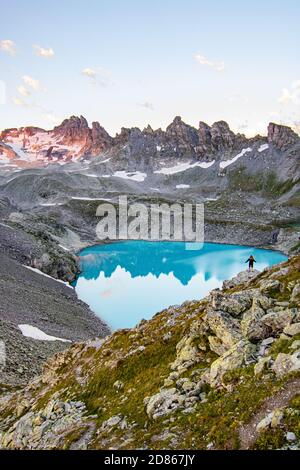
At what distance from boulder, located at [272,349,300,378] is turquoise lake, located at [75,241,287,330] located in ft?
168

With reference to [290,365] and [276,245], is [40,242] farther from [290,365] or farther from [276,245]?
[290,365]

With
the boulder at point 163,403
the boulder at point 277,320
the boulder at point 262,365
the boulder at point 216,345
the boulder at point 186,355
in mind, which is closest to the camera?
the boulder at point 262,365

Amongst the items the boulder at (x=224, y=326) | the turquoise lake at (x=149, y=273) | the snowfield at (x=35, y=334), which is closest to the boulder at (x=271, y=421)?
the boulder at (x=224, y=326)

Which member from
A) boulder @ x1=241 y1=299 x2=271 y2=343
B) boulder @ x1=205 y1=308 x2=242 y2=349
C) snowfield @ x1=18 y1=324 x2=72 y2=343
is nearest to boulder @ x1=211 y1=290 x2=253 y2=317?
boulder @ x1=205 y1=308 x2=242 y2=349

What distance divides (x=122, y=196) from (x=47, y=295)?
125m

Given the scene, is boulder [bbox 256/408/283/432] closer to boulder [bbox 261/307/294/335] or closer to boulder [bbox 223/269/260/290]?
boulder [bbox 261/307/294/335]

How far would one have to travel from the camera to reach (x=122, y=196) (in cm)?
18612

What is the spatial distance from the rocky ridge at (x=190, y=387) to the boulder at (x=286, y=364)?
1.6 inches

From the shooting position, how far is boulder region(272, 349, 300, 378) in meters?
12.6

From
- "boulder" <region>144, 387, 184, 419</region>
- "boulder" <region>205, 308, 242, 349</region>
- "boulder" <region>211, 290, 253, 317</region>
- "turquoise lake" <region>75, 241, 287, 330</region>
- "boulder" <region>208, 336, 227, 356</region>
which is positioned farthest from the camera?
"turquoise lake" <region>75, 241, 287, 330</region>

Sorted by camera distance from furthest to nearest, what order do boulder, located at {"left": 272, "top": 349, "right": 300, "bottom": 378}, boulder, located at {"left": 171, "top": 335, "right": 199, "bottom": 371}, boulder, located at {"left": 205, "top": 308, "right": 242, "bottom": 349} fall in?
1. boulder, located at {"left": 171, "top": 335, "right": 199, "bottom": 371}
2. boulder, located at {"left": 205, "top": 308, "right": 242, "bottom": 349}
3. boulder, located at {"left": 272, "top": 349, "right": 300, "bottom": 378}

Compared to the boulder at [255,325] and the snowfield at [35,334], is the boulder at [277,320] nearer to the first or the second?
the boulder at [255,325]

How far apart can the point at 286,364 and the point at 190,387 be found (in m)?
4.22

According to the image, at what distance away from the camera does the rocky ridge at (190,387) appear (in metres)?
11.9
